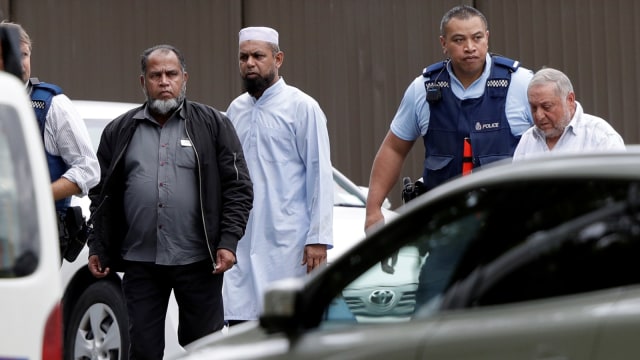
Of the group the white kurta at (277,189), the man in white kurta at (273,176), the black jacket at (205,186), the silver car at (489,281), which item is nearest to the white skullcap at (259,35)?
the man in white kurta at (273,176)

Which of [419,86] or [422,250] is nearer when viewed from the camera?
[422,250]

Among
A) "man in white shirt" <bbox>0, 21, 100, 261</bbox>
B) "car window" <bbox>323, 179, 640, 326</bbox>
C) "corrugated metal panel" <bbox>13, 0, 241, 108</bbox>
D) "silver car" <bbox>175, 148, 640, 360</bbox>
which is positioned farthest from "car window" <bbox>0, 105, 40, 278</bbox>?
"corrugated metal panel" <bbox>13, 0, 241, 108</bbox>

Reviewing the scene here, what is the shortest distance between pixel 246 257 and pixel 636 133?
30.1ft

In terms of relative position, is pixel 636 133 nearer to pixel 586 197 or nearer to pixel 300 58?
pixel 300 58

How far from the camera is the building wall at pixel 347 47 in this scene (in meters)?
16.8

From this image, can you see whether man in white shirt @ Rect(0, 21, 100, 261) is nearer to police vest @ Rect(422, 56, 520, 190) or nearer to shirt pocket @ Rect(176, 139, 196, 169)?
shirt pocket @ Rect(176, 139, 196, 169)

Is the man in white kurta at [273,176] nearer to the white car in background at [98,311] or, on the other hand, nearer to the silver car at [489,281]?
the white car in background at [98,311]

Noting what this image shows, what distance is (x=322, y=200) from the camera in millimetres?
8398

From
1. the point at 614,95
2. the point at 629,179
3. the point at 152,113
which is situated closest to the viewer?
the point at 629,179

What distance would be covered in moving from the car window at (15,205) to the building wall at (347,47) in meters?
11.7

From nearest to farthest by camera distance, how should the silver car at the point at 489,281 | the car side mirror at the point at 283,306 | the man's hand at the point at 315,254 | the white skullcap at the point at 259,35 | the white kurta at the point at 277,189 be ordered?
the silver car at the point at 489,281
the car side mirror at the point at 283,306
the man's hand at the point at 315,254
the white kurta at the point at 277,189
the white skullcap at the point at 259,35

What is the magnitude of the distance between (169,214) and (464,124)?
157 centimetres

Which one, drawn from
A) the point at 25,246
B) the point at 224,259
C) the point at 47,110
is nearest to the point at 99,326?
the point at 224,259

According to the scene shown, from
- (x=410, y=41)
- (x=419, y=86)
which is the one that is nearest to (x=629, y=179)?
(x=419, y=86)
